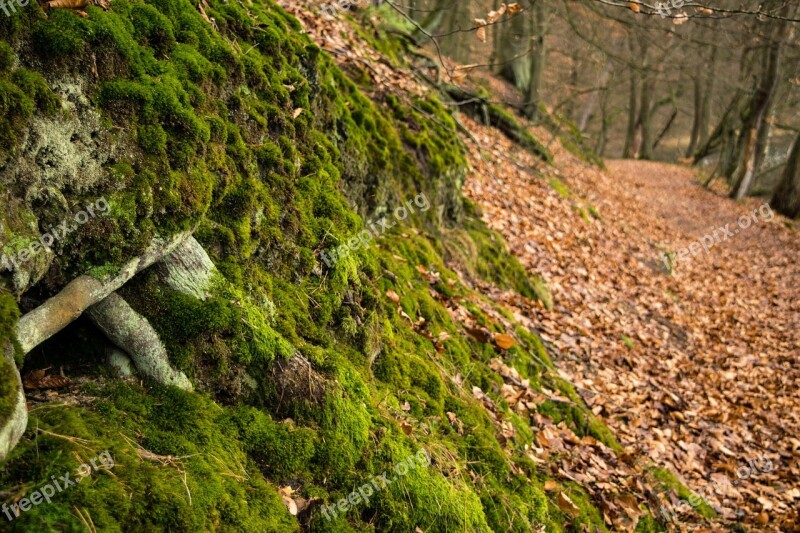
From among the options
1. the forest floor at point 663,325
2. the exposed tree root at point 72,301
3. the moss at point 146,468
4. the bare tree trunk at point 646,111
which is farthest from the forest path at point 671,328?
the bare tree trunk at point 646,111

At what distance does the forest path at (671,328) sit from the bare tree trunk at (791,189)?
227cm

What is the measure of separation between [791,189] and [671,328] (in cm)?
1199

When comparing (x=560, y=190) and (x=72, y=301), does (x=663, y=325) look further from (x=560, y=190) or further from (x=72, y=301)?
(x=72, y=301)

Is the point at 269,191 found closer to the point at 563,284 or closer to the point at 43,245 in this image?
the point at 43,245

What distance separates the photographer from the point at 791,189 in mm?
16781

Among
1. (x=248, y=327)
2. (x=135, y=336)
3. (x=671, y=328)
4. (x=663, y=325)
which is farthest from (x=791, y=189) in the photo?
(x=135, y=336)

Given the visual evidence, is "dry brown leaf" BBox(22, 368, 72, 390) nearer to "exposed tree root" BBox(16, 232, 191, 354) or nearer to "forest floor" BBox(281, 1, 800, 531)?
"exposed tree root" BBox(16, 232, 191, 354)

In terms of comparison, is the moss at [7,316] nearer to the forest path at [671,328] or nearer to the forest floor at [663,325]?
the forest floor at [663,325]

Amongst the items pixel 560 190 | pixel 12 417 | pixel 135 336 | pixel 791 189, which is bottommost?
pixel 791 189

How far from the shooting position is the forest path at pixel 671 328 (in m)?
5.59

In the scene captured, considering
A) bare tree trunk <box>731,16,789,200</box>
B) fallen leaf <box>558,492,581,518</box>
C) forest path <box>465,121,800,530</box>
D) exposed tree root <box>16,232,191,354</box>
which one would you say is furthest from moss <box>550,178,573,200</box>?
exposed tree root <box>16,232,191,354</box>

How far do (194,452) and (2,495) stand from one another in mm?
678

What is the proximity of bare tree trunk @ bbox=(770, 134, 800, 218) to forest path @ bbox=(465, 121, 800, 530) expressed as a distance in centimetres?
227

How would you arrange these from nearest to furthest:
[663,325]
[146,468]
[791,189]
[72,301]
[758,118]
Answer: [146,468] < [72,301] < [663,325] < [791,189] < [758,118]
